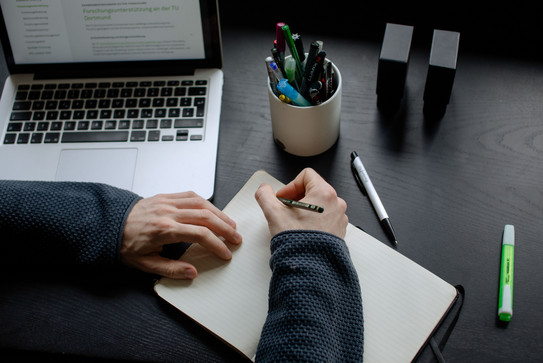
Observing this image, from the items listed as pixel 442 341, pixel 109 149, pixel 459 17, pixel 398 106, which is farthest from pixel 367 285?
pixel 459 17

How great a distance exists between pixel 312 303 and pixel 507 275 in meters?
0.29

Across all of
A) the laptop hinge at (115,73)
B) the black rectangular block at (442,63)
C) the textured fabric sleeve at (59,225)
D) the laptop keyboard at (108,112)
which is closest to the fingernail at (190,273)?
the textured fabric sleeve at (59,225)

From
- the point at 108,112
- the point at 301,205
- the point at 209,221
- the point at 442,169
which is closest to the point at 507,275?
the point at 442,169

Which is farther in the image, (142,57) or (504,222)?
(142,57)

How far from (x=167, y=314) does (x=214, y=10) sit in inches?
18.8

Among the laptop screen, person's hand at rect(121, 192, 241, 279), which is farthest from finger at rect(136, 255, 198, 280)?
the laptop screen

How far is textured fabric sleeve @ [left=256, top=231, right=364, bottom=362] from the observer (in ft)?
2.08

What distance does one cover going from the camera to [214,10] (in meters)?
0.85

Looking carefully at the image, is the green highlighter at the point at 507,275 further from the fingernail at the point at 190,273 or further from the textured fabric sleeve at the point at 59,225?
the textured fabric sleeve at the point at 59,225

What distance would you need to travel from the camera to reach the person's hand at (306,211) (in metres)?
0.73

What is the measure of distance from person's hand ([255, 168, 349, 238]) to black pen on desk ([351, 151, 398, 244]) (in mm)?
64

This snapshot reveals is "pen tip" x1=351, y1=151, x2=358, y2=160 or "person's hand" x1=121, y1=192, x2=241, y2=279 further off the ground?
"pen tip" x1=351, y1=151, x2=358, y2=160

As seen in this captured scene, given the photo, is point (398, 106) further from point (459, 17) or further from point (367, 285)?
point (367, 285)

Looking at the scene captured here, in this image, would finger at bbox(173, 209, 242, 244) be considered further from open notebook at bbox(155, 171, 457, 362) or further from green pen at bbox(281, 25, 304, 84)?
green pen at bbox(281, 25, 304, 84)
